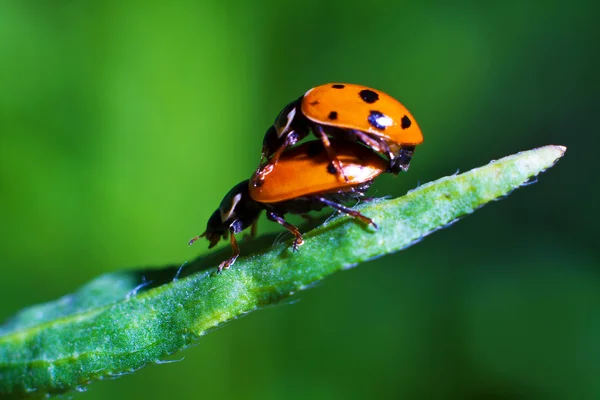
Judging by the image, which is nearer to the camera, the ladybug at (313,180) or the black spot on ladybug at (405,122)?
the ladybug at (313,180)

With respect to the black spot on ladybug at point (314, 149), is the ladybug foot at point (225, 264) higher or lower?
lower

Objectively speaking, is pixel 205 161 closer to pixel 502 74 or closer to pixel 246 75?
pixel 246 75

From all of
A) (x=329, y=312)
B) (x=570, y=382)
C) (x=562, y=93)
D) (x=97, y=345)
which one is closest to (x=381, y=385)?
(x=329, y=312)

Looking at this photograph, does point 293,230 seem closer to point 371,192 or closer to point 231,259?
point 231,259

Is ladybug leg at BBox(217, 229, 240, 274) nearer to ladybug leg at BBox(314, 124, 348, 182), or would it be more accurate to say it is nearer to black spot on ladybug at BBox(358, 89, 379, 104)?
ladybug leg at BBox(314, 124, 348, 182)

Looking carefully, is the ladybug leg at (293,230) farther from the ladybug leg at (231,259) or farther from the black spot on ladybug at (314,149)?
the black spot on ladybug at (314,149)

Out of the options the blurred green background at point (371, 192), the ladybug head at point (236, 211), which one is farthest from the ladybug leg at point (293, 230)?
the blurred green background at point (371, 192)

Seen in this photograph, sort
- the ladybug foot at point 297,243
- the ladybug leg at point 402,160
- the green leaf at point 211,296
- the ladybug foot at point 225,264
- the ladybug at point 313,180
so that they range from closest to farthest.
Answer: the green leaf at point 211,296
the ladybug foot at point 297,243
the ladybug foot at point 225,264
the ladybug at point 313,180
the ladybug leg at point 402,160

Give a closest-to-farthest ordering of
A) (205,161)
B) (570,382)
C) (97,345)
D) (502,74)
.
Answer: (97,345) < (570,382) < (205,161) < (502,74)

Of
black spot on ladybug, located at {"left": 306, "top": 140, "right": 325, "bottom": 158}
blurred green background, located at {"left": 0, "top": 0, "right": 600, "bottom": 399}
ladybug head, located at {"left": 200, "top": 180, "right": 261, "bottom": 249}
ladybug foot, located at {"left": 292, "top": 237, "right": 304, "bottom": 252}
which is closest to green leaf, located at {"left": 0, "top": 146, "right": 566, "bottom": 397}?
ladybug foot, located at {"left": 292, "top": 237, "right": 304, "bottom": 252}
